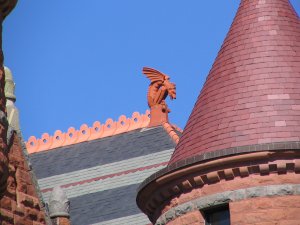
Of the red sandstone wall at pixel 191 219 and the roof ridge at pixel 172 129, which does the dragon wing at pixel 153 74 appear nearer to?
the roof ridge at pixel 172 129

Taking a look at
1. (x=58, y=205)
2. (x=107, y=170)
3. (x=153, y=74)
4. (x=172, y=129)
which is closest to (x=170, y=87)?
(x=153, y=74)

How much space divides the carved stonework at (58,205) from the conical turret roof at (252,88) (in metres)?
4.72

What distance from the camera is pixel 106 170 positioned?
34.4 meters

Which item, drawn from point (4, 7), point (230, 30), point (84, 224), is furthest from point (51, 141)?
point (4, 7)

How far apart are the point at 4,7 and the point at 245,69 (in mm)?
10632

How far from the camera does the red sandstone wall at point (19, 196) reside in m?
12.5

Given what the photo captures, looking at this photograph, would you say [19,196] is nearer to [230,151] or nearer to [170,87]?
[230,151]

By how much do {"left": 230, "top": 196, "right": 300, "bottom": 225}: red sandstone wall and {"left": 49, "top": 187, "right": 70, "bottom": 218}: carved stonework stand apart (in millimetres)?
4419

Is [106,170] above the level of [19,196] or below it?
above

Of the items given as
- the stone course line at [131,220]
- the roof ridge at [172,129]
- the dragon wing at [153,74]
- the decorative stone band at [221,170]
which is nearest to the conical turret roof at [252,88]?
the decorative stone band at [221,170]

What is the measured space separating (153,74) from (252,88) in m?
13.0

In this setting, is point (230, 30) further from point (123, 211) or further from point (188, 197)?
point (123, 211)

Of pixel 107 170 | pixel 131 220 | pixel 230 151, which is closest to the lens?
pixel 230 151

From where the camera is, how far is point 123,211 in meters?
31.4
